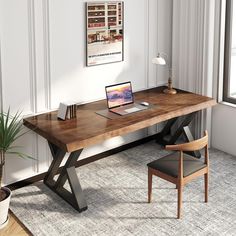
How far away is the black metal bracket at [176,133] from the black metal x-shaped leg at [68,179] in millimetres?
1396

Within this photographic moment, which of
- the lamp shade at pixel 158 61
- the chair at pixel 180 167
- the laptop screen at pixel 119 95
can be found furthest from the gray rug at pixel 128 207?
the lamp shade at pixel 158 61

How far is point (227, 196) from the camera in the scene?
4207 millimetres

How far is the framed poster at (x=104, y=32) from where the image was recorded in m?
4.53

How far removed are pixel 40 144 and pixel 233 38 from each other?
2300 millimetres

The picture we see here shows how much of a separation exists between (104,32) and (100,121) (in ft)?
3.26

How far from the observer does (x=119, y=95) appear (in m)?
4.53

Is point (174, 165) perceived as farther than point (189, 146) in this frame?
Yes

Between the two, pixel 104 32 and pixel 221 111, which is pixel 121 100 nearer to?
pixel 104 32

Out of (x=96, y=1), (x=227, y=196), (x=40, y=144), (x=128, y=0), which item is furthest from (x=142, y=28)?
(x=227, y=196)

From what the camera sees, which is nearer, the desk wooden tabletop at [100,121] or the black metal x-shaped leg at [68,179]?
the desk wooden tabletop at [100,121]

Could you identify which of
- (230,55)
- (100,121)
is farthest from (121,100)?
(230,55)

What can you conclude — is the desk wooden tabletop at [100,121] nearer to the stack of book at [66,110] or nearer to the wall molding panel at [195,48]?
the stack of book at [66,110]

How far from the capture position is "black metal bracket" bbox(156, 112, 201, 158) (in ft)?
16.2

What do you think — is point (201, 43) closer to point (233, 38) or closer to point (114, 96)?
point (233, 38)
